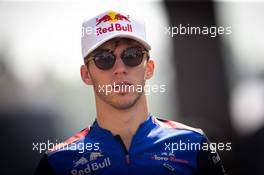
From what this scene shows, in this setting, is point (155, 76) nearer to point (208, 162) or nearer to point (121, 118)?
point (121, 118)

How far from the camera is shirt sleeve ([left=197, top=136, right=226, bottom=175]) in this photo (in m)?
2.16

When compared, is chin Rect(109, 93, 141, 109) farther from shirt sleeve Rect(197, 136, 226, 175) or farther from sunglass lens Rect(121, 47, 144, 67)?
shirt sleeve Rect(197, 136, 226, 175)

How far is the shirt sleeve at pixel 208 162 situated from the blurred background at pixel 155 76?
0.04 meters

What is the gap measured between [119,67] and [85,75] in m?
0.20

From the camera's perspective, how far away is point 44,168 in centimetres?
219

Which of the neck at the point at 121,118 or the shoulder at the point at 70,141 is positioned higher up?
the neck at the point at 121,118

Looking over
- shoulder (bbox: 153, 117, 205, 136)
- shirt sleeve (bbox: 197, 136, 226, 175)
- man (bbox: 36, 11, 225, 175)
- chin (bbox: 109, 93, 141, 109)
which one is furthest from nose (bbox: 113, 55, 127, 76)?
shirt sleeve (bbox: 197, 136, 226, 175)

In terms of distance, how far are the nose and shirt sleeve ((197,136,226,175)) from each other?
1.79ft

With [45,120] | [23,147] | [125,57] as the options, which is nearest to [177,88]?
[125,57]

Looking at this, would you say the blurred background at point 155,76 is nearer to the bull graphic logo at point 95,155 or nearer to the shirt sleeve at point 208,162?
the shirt sleeve at point 208,162

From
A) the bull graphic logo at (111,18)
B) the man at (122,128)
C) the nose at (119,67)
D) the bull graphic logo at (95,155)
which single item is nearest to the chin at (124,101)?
the man at (122,128)

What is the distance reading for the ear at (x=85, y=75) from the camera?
7.31ft

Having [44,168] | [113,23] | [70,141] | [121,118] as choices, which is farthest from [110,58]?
Answer: [44,168]

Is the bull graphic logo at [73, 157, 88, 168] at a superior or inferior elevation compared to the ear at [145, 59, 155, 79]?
inferior
